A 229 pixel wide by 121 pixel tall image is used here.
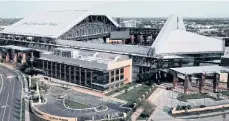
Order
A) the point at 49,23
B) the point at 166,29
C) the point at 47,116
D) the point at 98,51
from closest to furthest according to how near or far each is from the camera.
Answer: the point at 47,116
the point at 98,51
the point at 166,29
the point at 49,23

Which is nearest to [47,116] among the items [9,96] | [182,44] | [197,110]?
[9,96]

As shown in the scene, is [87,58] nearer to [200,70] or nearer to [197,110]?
[200,70]

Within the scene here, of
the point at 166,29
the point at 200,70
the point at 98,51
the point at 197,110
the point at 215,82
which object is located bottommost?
the point at 197,110

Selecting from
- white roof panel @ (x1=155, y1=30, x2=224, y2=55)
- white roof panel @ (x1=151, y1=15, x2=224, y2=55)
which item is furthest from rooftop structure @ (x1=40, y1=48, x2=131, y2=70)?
white roof panel @ (x1=155, y1=30, x2=224, y2=55)

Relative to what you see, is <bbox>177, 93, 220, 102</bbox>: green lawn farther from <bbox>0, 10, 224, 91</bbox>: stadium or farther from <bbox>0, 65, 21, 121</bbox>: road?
<bbox>0, 65, 21, 121</bbox>: road

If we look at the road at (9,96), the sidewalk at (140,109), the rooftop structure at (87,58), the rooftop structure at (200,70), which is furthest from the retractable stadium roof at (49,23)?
the rooftop structure at (200,70)

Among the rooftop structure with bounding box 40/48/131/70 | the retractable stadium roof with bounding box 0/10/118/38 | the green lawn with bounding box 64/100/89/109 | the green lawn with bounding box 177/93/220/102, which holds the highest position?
the retractable stadium roof with bounding box 0/10/118/38

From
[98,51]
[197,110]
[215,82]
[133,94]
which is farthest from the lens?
[98,51]
